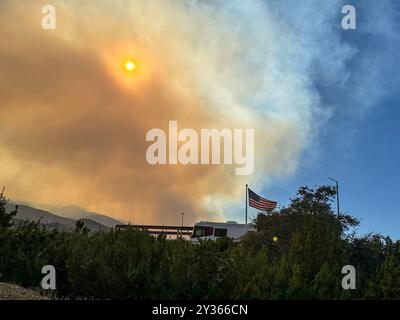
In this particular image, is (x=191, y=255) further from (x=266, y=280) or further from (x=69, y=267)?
(x=69, y=267)

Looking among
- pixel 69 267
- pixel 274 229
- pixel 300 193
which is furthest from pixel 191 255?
pixel 300 193

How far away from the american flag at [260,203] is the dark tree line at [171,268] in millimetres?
23606

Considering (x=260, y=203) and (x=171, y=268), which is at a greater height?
(x=260, y=203)

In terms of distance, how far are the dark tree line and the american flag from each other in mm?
23606

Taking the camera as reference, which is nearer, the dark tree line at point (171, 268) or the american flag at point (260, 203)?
the dark tree line at point (171, 268)

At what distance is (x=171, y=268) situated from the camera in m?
15.2

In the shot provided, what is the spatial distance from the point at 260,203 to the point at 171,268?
101 ft

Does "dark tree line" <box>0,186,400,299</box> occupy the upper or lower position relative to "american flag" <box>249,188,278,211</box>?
lower

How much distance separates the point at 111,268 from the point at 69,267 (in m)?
1.36

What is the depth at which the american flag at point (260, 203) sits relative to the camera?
43.3m

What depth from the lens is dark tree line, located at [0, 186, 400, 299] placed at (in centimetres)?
1422
